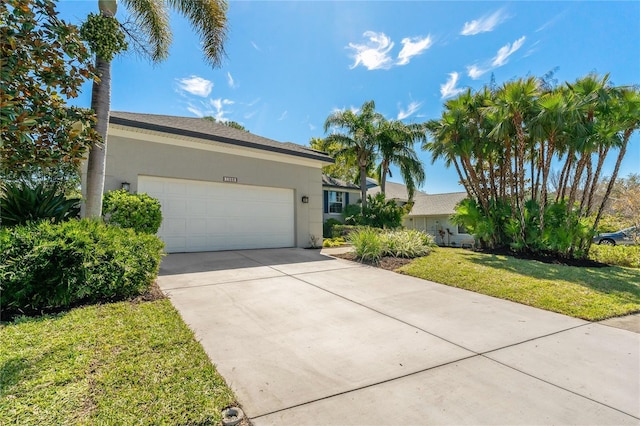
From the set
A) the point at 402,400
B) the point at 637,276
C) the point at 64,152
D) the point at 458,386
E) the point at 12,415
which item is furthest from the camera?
the point at 637,276

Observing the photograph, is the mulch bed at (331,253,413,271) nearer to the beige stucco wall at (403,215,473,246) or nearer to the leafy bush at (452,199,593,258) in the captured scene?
the leafy bush at (452,199,593,258)

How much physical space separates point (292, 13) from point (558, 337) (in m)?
10.1

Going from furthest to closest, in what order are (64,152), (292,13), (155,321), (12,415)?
(292,13), (155,321), (64,152), (12,415)

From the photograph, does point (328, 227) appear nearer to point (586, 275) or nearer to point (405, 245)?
point (405, 245)

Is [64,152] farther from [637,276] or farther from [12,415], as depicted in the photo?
[637,276]

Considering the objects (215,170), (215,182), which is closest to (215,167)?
(215,170)

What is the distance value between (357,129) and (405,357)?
16931mm

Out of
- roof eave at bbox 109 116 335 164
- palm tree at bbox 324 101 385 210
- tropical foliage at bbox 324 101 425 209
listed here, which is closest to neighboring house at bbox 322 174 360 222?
tropical foliage at bbox 324 101 425 209

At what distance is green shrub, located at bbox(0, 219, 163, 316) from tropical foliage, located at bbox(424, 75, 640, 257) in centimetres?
1091

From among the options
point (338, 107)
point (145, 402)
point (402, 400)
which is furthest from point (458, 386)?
point (338, 107)

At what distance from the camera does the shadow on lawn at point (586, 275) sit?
6.46 metres

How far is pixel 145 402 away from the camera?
87.4 inches

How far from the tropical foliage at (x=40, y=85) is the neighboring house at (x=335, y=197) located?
53.1 ft

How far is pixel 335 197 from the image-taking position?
2078 cm
